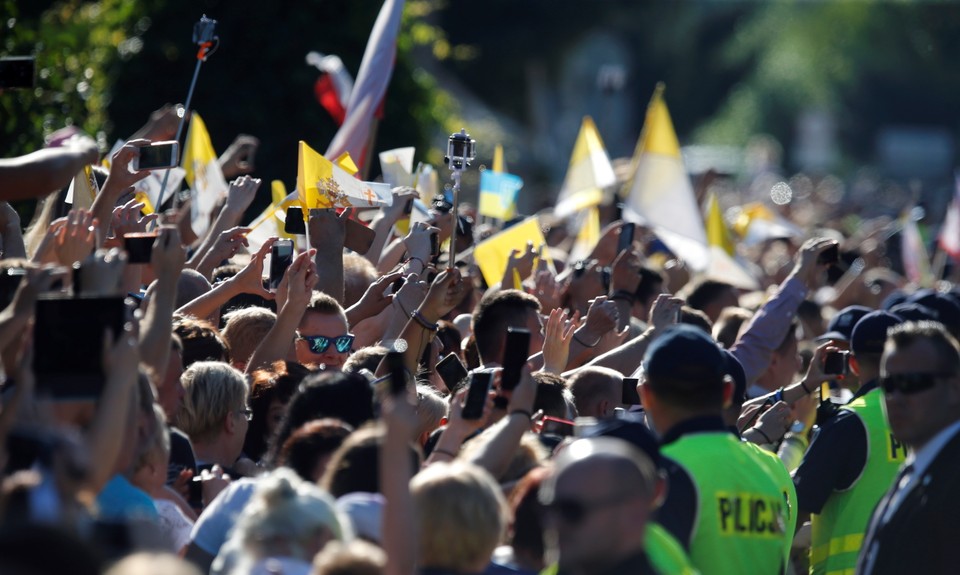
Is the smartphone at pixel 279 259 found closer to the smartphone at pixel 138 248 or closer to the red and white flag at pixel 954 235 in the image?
the smartphone at pixel 138 248

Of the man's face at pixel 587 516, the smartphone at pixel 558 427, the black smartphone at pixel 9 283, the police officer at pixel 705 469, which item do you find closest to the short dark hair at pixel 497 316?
the smartphone at pixel 558 427

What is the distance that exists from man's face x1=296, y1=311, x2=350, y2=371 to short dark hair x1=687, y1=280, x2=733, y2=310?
3.75 m

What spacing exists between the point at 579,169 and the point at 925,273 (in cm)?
529

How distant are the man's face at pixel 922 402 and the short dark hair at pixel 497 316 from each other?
6.31 ft

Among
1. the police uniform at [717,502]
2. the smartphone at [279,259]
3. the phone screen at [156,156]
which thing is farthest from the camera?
the smartphone at [279,259]

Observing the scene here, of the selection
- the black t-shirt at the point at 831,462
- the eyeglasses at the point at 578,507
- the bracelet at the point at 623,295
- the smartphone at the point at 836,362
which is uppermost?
the eyeglasses at the point at 578,507

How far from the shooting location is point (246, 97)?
12.7m

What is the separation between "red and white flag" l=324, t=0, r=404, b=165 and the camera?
9289 millimetres

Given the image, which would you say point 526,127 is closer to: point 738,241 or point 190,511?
point 738,241

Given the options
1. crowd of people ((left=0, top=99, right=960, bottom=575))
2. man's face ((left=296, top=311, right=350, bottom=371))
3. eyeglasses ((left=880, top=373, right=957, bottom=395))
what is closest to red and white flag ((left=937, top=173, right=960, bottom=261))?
crowd of people ((left=0, top=99, right=960, bottom=575))

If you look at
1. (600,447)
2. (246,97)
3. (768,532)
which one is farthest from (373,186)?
(246,97)

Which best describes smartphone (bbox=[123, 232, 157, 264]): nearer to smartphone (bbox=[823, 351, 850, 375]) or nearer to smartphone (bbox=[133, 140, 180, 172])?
smartphone (bbox=[133, 140, 180, 172])

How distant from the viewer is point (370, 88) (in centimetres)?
950

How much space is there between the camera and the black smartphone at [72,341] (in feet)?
12.6
